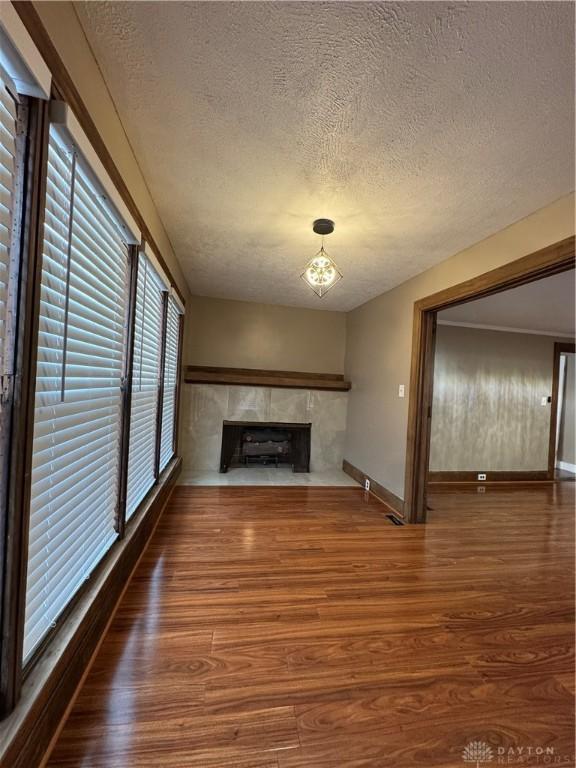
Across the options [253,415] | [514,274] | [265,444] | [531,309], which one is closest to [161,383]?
[253,415]

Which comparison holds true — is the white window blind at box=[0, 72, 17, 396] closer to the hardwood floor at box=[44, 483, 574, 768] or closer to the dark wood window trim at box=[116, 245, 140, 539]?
the dark wood window trim at box=[116, 245, 140, 539]

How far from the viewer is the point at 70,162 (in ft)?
3.57

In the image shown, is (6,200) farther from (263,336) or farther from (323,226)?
(263,336)

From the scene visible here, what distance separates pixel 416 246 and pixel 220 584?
9.15 ft

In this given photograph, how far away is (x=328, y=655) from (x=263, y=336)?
3768 millimetres

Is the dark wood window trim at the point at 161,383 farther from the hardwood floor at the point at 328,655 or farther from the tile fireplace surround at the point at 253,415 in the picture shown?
the tile fireplace surround at the point at 253,415

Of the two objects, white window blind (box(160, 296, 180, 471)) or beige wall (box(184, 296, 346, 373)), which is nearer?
white window blind (box(160, 296, 180, 471))

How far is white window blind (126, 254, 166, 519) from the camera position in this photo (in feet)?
6.70

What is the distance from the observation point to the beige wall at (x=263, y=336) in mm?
4473

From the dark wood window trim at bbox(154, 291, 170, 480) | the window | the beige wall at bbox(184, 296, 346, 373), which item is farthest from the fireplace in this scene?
the window

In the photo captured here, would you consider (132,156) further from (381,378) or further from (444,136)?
(381,378)

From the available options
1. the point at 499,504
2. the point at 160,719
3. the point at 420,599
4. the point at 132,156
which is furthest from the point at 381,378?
the point at 160,719

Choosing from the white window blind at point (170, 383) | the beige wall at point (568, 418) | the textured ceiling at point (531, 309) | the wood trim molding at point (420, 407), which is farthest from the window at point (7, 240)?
the beige wall at point (568, 418)

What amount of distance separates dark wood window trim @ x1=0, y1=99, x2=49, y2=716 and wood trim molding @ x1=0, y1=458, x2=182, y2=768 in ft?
0.20
